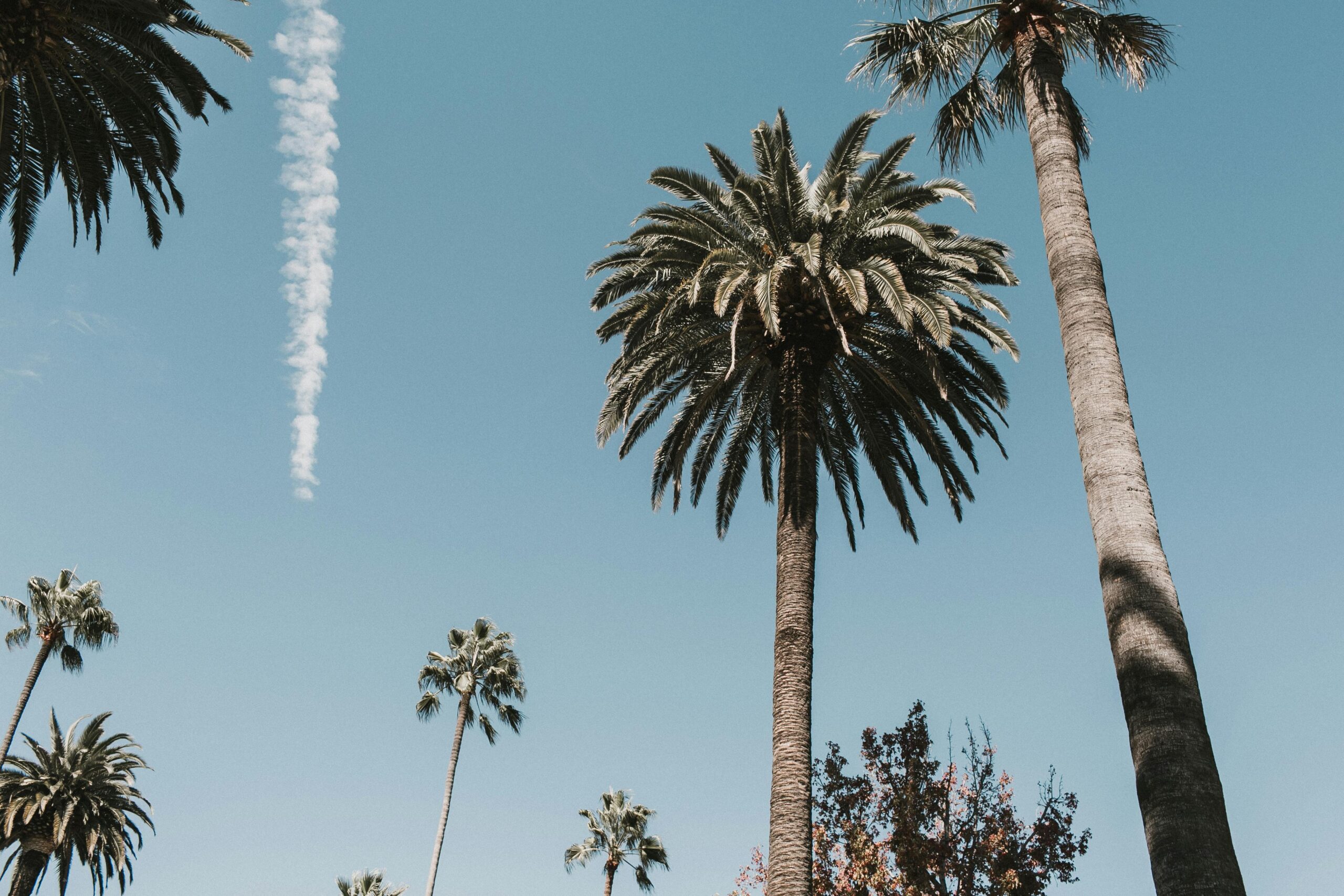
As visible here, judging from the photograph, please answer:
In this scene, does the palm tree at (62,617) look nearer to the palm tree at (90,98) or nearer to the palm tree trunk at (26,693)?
the palm tree trunk at (26,693)

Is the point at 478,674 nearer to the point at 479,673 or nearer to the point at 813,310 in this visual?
the point at 479,673

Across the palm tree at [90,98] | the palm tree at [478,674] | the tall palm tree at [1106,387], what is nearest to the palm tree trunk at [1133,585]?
the tall palm tree at [1106,387]

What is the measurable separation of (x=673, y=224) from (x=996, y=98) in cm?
582

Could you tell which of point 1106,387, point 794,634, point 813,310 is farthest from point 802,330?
point 1106,387

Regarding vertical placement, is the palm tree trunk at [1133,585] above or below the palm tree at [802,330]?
below

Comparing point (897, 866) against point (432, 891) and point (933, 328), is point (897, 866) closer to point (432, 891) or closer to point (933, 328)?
point (933, 328)

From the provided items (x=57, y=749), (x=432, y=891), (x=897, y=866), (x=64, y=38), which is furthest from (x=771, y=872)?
(x=57, y=749)

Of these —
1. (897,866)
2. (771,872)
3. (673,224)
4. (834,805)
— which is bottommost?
(771,872)

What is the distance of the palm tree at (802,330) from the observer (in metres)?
14.7

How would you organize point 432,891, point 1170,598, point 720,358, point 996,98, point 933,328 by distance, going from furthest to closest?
point 432,891
point 720,358
point 933,328
point 996,98
point 1170,598

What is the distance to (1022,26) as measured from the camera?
35.7ft

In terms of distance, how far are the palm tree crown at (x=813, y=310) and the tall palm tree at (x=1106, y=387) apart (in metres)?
2.72

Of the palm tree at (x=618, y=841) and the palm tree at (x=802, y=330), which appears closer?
the palm tree at (x=802, y=330)

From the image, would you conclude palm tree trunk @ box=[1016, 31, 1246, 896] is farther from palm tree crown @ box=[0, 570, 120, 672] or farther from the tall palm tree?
palm tree crown @ box=[0, 570, 120, 672]
